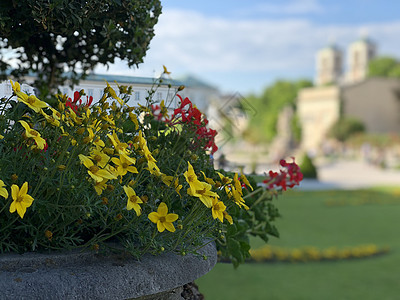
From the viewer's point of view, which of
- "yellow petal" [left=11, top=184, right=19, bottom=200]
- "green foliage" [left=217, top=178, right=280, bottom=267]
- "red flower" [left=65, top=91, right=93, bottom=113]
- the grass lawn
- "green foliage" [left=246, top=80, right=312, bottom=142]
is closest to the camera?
"yellow petal" [left=11, top=184, right=19, bottom=200]

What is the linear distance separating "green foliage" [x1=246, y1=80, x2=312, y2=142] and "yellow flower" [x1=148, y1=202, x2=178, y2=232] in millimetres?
54231

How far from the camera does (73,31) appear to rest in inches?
80.0

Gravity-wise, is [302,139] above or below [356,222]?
above

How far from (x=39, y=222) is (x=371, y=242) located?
6402 millimetres

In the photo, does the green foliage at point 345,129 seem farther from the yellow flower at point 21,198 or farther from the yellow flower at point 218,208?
the yellow flower at point 21,198

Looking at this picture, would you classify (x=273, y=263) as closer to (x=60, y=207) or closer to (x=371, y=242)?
(x=371, y=242)

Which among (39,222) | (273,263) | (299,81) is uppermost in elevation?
(299,81)

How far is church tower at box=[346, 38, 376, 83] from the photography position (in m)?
77.9

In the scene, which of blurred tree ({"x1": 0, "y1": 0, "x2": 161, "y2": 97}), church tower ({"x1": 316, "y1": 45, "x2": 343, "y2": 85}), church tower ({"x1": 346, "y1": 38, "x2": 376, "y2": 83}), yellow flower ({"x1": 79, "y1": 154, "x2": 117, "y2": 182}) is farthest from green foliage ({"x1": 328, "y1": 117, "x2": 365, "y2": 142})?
yellow flower ({"x1": 79, "y1": 154, "x2": 117, "y2": 182})

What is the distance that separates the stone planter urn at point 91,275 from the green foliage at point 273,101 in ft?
178

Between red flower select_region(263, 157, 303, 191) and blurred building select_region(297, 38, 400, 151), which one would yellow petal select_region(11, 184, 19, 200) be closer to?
red flower select_region(263, 157, 303, 191)

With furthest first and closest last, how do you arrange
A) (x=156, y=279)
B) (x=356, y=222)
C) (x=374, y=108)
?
(x=374, y=108)
(x=356, y=222)
(x=156, y=279)

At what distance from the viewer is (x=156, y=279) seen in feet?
4.58

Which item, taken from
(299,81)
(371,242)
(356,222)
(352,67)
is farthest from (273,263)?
(352,67)
